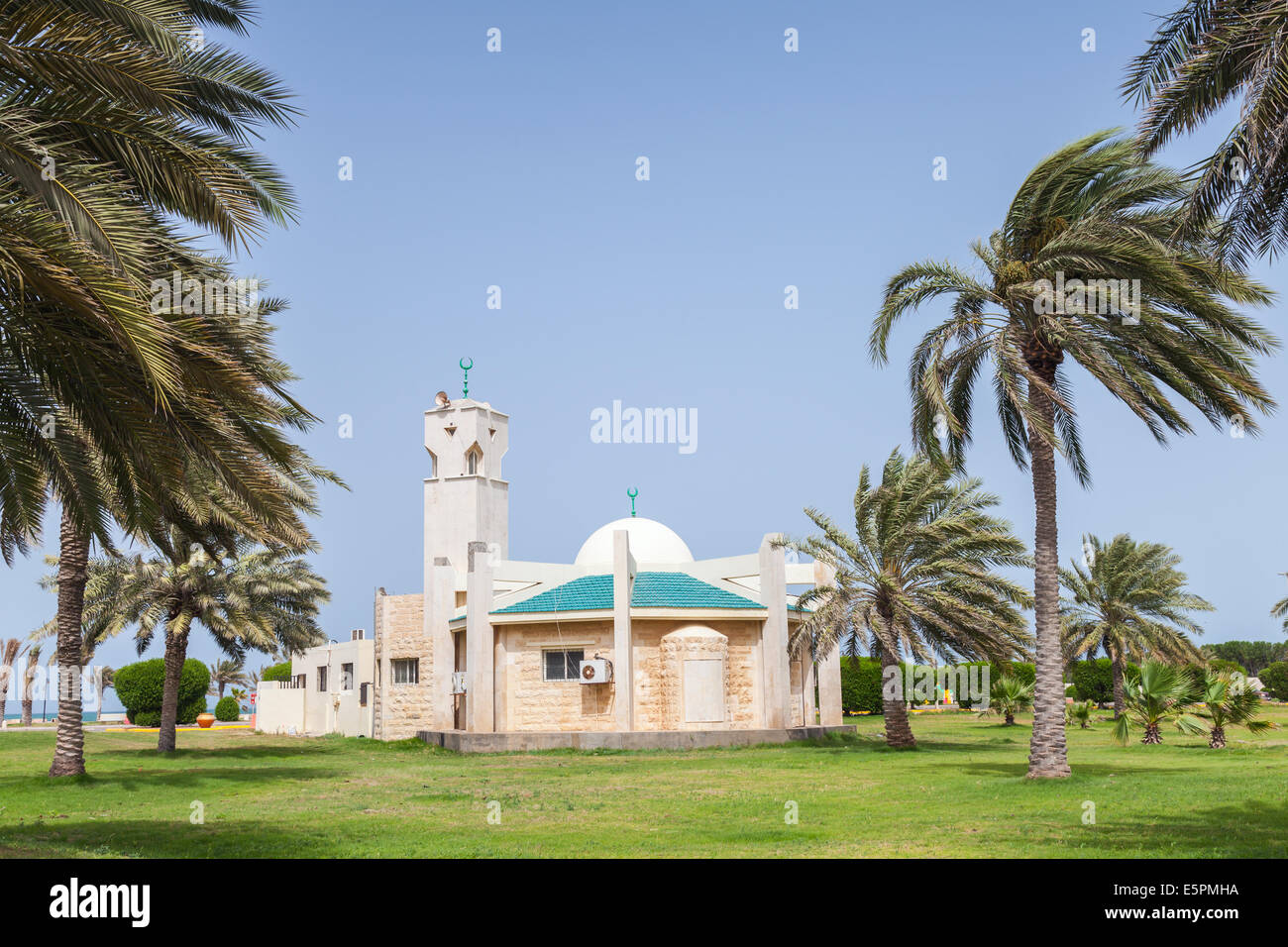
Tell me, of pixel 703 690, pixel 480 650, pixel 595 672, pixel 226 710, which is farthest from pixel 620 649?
pixel 226 710

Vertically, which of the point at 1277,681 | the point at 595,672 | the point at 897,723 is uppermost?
the point at 595,672

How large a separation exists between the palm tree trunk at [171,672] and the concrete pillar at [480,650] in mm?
8053

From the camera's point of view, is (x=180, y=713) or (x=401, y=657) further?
(x=180, y=713)

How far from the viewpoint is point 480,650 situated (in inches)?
1265

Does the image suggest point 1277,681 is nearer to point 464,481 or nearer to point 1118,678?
point 1118,678

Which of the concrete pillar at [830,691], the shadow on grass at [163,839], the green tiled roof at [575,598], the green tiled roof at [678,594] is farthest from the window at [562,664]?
the shadow on grass at [163,839]

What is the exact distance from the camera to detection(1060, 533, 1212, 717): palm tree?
123ft

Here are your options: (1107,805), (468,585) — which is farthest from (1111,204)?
(468,585)

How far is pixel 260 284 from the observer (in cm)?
2486

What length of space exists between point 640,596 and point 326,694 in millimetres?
19644

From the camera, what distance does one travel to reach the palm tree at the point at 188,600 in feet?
98.9

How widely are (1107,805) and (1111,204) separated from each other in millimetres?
10182

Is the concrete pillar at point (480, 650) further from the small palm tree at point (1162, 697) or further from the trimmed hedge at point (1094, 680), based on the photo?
the trimmed hedge at point (1094, 680)
